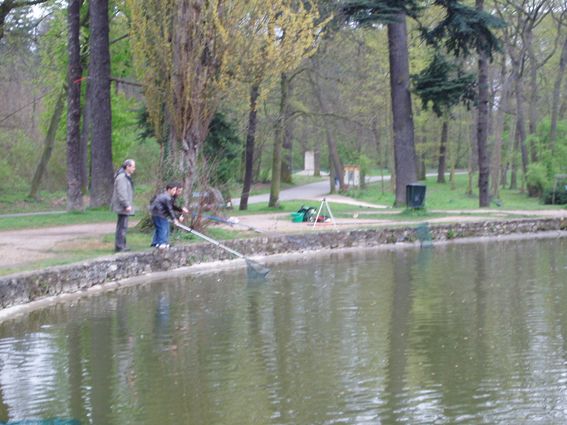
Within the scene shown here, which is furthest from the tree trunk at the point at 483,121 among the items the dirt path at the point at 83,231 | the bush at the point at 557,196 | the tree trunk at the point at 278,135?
the tree trunk at the point at 278,135

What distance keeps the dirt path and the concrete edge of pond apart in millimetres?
882

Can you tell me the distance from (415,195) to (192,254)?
10.1 meters

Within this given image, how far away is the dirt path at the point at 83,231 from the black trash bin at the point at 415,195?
1.07 meters

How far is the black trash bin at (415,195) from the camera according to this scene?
811 inches

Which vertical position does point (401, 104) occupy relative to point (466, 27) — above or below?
below

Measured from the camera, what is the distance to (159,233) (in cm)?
1223

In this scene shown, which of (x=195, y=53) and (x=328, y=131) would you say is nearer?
(x=195, y=53)

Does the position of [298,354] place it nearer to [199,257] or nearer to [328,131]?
[199,257]

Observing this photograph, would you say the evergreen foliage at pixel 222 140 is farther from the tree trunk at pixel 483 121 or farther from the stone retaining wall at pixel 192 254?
the tree trunk at pixel 483 121

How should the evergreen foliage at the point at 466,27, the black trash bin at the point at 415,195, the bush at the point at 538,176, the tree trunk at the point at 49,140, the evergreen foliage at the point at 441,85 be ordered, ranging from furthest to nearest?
the bush at the point at 538,176, the tree trunk at the point at 49,140, the evergreen foliage at the point at 441,85, the evergreen foliage at the point at 466,27, the black trash bin at the point at 415,195

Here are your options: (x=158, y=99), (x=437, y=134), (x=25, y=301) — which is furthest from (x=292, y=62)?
(x=437, y=134)

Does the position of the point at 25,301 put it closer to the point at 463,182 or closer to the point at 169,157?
the point at 169,157

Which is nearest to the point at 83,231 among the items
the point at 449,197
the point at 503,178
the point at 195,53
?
the point at 195,53

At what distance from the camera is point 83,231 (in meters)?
15.6
